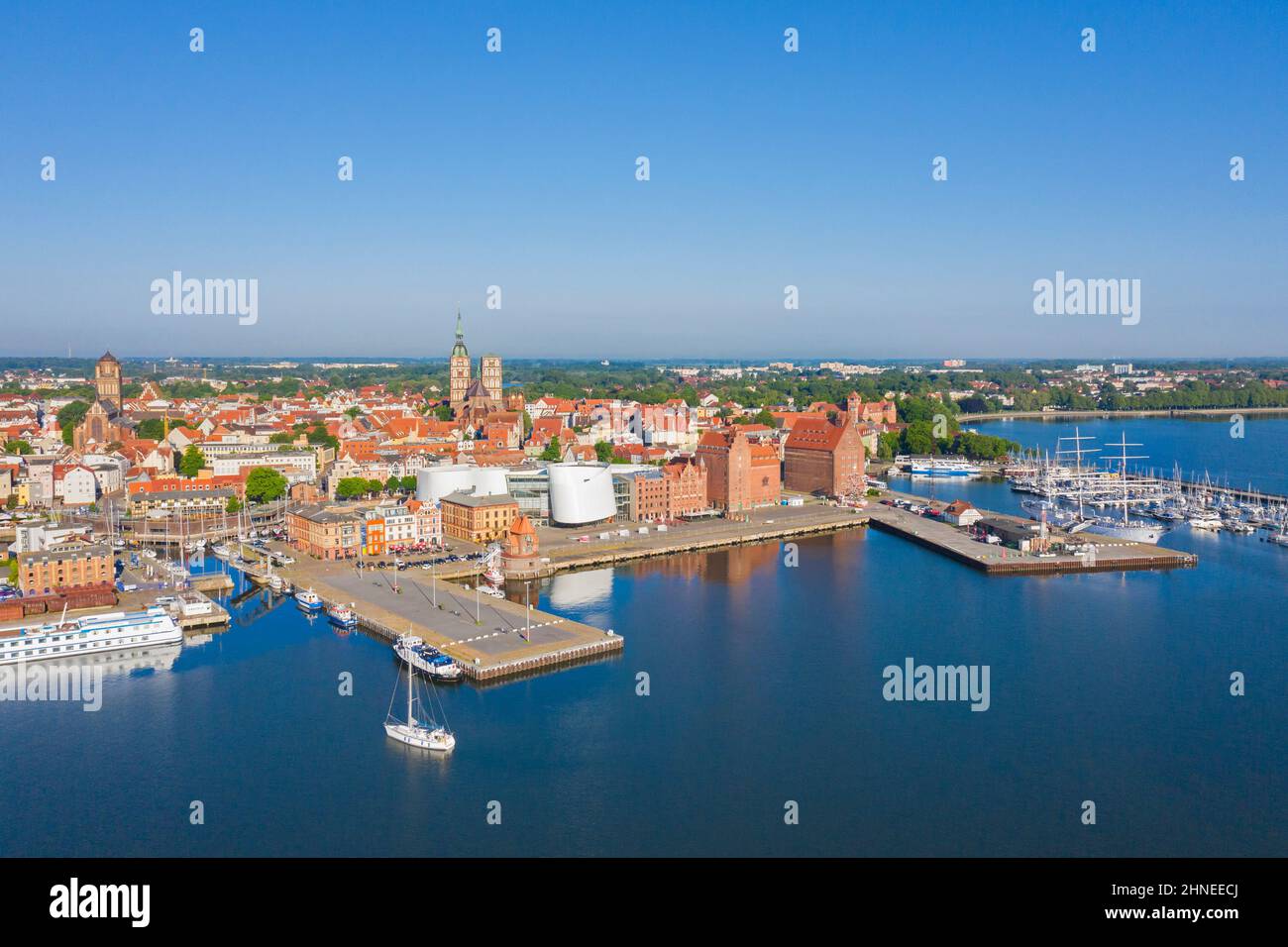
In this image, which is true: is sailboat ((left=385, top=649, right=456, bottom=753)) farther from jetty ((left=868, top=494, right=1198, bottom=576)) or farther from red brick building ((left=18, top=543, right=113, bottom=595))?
jetty ((left=868, top=494, right=1198, bottom=576))

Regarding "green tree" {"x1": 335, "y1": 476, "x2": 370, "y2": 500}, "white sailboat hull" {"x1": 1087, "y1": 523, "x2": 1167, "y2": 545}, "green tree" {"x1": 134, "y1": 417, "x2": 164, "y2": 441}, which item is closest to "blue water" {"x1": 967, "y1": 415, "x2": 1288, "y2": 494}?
"white sailboat hull" {"x1": 1087, "y1": 523, "x2": 1167, "y2": 545}

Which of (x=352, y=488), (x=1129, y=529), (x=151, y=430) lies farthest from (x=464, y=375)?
(x=1129, y=529)

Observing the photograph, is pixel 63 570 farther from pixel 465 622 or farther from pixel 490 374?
pixel 490 374

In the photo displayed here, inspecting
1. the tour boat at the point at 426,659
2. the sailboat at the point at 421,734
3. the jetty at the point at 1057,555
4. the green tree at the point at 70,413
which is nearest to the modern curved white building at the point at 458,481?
the jetty at the point at 1057,555

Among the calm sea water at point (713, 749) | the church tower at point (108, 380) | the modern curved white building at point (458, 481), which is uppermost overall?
the church tower at point (108, 380)

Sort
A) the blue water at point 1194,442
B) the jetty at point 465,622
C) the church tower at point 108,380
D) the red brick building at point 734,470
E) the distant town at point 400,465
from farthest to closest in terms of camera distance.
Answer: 1. the church tower at point 108,380
2. the blue water at point 1194,442
3. the red brick building at point 734,470
4. the distant town at point 400,465
5. the jetty at point 465,622

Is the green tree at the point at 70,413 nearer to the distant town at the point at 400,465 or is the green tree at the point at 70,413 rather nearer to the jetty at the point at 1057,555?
the distant town at the point at 400,465
